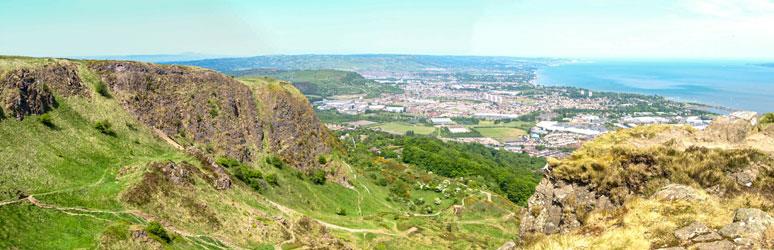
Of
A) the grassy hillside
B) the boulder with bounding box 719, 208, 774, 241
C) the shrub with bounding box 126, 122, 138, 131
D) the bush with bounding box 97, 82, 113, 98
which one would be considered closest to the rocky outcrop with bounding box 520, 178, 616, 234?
the boulder with bounding box 719, 208, 774, 241

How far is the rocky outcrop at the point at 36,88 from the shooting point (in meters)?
51.3

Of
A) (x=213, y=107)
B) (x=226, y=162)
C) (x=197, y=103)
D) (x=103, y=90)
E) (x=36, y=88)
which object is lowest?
(x=226, y=162)

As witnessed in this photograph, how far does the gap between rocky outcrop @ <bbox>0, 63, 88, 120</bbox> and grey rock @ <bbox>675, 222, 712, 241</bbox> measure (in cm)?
5973

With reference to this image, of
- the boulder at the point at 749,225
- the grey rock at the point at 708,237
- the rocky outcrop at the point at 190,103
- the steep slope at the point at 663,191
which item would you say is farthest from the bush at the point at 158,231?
the boulder at the point at 749,225

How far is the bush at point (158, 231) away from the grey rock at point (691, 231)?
1403 inches

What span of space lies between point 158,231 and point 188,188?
11.1 m

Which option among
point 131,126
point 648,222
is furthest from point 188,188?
point 648,222

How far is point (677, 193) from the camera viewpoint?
16.1 metres

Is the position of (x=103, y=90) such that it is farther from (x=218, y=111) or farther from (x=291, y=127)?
(x=291, y=127)

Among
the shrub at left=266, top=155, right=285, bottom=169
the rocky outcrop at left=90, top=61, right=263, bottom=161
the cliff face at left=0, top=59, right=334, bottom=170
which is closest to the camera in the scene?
the cliff face at left=0, top=59, right=334, bottom=170

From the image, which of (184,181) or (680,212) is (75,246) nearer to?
(184,181)

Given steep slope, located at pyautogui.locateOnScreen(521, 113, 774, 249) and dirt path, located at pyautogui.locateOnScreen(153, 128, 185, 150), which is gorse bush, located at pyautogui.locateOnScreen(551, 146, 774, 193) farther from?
dirt path, located at pyautogui.locateOnScreen(153, 128, 185, 150)

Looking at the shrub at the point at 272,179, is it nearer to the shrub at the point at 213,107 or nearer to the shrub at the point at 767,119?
the shrub at the point at 213,107

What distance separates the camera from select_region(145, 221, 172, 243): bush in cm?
3738
